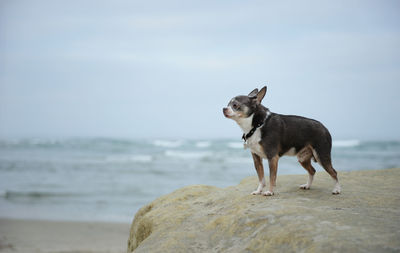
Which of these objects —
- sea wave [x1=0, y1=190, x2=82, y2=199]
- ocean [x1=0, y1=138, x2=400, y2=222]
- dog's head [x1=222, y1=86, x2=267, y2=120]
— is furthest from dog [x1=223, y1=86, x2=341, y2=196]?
sea wave [x1=0, y1=190, x2=82, y2=199]

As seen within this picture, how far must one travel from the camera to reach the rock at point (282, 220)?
2670 mm

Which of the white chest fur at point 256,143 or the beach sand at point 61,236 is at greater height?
the white chest fur at point 256,143

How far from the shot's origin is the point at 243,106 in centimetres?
412

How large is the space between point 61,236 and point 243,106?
22.0 ft

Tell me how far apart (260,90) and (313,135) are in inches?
32.1

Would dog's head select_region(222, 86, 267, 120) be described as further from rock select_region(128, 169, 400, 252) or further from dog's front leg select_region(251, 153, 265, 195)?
rock select_region(128, 169, 400, 252)

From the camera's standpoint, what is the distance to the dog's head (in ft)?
13.5

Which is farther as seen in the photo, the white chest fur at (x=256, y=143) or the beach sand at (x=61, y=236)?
the beach sand at (x=61, y=236)

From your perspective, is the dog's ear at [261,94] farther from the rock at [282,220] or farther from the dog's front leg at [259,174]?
the rock at [282,220]

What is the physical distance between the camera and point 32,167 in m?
21.1

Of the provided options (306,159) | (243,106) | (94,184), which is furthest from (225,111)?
(94,184)

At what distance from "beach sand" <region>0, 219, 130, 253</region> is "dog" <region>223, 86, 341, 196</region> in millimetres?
5071

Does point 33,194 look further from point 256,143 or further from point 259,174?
point 256,143

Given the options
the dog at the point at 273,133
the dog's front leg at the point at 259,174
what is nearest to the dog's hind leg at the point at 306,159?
the dog at the point at 273,133
